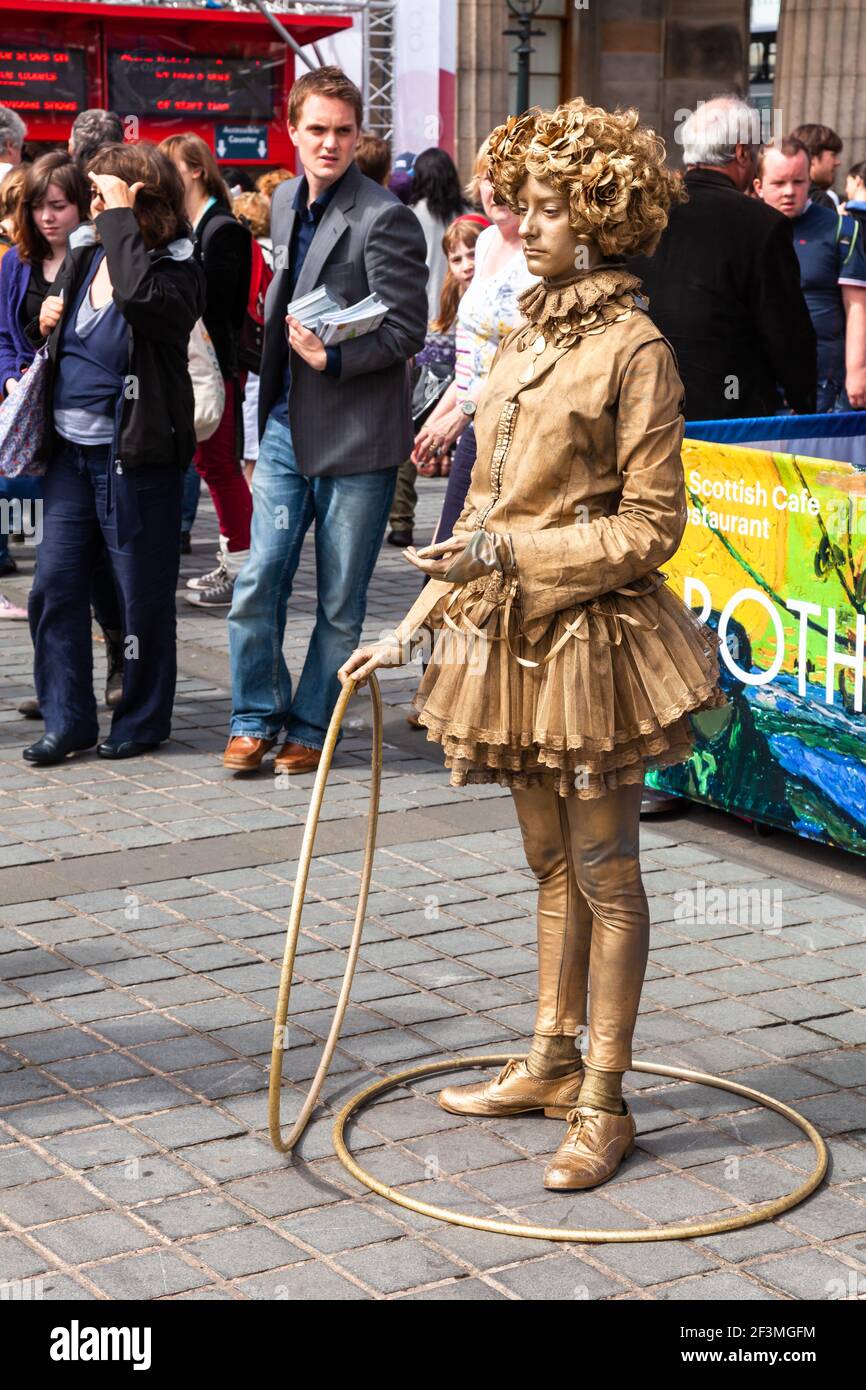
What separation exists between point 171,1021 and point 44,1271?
1253 millimetres

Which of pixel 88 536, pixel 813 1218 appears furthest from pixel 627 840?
pixel 88 536

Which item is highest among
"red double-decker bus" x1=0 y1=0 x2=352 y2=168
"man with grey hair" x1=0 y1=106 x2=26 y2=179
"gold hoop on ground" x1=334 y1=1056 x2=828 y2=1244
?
"red double-decker bus" x1=0 y1=0 x2=352 y2=168

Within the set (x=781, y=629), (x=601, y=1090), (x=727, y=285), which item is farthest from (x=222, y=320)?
(x=601, y=1090)

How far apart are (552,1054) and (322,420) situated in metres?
3.13

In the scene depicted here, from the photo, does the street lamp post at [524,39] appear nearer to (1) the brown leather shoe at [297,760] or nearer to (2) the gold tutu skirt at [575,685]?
(1) the brown leather shoe at [297,760]

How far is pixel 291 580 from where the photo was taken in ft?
22.8

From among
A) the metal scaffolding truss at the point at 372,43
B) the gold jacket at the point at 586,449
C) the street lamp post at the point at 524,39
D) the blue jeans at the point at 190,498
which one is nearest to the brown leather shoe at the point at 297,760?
the gold jacket at the point at 586,449

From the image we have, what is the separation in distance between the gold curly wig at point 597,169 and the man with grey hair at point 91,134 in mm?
5249

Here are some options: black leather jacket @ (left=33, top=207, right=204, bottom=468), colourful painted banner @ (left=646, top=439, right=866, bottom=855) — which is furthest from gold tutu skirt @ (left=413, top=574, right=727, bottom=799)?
black leather jacket @ (left=33, top=207, right=204, bottom=468)

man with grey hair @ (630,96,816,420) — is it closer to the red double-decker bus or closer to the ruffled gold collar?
the ruffled gold collar

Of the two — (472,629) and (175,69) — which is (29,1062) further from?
(175,69)

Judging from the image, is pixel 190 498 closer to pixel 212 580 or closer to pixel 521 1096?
pixel 212 580

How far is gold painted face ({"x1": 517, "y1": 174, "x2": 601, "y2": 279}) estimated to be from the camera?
12.1ft
